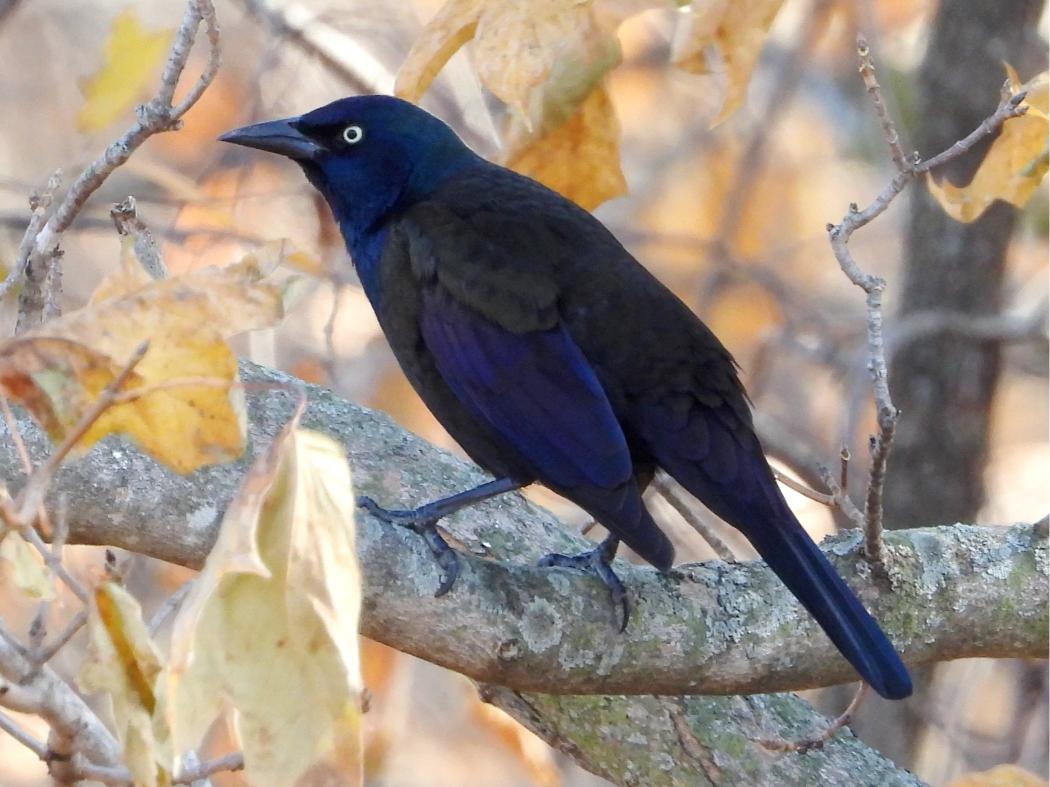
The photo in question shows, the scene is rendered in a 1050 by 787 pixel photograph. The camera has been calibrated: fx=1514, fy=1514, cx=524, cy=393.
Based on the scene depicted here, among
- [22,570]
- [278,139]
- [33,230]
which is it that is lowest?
[22,570]

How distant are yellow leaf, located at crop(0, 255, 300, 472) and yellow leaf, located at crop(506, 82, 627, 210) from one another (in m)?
1.47

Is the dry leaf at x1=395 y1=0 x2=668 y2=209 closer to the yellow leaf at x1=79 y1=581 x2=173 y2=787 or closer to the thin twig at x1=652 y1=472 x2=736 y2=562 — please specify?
the thin twig at x1=652 y1=472 x2=736 y2=562

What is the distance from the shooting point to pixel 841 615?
8.70 ft

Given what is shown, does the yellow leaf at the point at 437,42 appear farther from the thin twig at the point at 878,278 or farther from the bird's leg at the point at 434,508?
the bird's leg at the point at 434,508

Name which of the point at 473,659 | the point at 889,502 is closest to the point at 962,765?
the point at 889,502

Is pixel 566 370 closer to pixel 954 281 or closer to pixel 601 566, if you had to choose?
pixel 601 566

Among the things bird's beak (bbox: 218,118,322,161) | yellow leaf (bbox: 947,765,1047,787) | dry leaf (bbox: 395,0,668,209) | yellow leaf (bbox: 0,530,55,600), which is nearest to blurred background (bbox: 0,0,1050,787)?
bird's beak (bbox: 218,118,322,161)

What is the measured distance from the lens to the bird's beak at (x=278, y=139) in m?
3.58

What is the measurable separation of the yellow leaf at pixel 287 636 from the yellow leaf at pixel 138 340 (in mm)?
223

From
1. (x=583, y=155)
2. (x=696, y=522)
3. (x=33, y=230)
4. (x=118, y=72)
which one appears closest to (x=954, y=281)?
(x=696, y=522)

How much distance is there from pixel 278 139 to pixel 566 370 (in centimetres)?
104

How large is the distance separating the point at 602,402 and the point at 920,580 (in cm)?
71

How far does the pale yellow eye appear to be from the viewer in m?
3.69

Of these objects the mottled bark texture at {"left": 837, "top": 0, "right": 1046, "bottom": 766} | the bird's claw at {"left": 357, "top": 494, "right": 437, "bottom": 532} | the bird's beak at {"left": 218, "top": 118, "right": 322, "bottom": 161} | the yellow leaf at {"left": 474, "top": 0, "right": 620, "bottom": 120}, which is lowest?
the bird's claw at {"left": 357, "top": 494, "right": 437, "bottom": 532}
